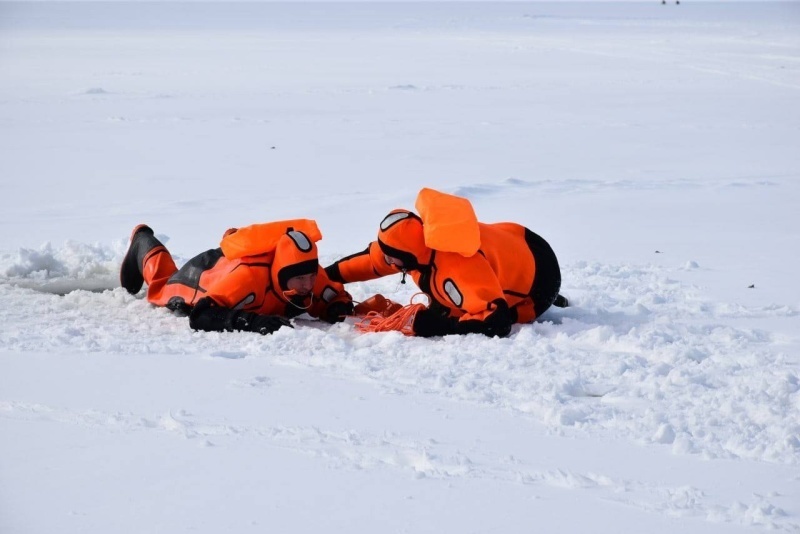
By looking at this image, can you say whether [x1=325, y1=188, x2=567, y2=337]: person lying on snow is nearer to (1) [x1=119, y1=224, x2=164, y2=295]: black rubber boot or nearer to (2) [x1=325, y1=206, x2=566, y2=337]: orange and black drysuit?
(2) [x1=325, y1=206, x2=566, y2=337]: orange and black drysuit

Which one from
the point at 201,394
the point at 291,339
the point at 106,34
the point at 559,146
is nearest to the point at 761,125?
the point at 559,146

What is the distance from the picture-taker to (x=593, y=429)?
13.0ft

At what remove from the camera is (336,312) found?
5691mm

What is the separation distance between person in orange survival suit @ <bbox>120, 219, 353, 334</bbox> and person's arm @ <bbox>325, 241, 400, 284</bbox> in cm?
8

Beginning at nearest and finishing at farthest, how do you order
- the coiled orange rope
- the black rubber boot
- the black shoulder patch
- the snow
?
1. the snow
2. the black shoulder patch
3. the coiled orange rope
4. the black rubber boot

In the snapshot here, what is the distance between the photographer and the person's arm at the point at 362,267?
5688 millimetres

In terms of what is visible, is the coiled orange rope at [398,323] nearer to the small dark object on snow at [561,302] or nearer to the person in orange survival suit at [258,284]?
the person in orange survival suit at [258,284]

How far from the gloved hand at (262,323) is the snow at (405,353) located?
6 cm

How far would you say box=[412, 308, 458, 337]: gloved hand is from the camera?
5.22 meters

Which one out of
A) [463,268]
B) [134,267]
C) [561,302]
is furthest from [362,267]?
[134,267]

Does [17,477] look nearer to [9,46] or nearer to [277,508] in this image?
[277,508]

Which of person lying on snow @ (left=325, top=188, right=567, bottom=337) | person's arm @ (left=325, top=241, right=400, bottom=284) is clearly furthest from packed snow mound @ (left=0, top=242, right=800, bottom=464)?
person's arm @ (left=325, top=241, right=400, bottom=284)

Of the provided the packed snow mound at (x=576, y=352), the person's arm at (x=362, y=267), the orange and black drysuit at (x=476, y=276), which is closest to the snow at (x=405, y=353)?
the packed snow mound at (x=576, y=352)

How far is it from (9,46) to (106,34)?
9.54m
